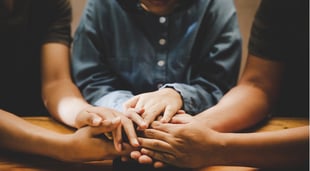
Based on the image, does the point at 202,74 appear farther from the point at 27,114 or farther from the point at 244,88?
the point at 27,114

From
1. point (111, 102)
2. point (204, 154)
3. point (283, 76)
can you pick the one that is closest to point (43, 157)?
point (111, 102)

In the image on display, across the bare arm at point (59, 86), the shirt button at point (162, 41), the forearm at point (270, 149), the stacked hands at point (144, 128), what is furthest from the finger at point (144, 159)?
the shirt button at point (162, 41)

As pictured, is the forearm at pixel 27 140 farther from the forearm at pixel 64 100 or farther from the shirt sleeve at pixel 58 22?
the shirt sleeve at pixel 58 22

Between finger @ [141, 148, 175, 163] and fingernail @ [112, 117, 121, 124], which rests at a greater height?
fingernail @ [112, 117, 121, 124]

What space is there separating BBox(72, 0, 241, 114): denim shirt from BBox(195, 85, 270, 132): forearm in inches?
2.6

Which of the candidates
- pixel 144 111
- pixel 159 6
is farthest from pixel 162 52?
pixel 144 111

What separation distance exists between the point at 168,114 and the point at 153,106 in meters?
0.04

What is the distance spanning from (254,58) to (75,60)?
1.42 ft

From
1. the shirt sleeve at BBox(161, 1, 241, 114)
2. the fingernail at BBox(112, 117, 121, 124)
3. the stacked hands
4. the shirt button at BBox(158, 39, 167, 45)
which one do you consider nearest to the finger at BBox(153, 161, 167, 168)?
the stacked hands

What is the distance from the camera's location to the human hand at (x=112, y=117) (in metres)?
Answer: 0.77

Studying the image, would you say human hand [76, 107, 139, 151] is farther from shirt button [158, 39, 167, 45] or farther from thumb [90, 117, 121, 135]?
shirt button [158, 39, 167, 45]

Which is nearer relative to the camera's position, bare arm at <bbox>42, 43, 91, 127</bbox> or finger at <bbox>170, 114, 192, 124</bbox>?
finger at <bbox>170, 114, 192, 124</bbox>

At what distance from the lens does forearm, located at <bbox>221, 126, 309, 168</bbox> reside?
2.41 feet

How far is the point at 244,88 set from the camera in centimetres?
97
